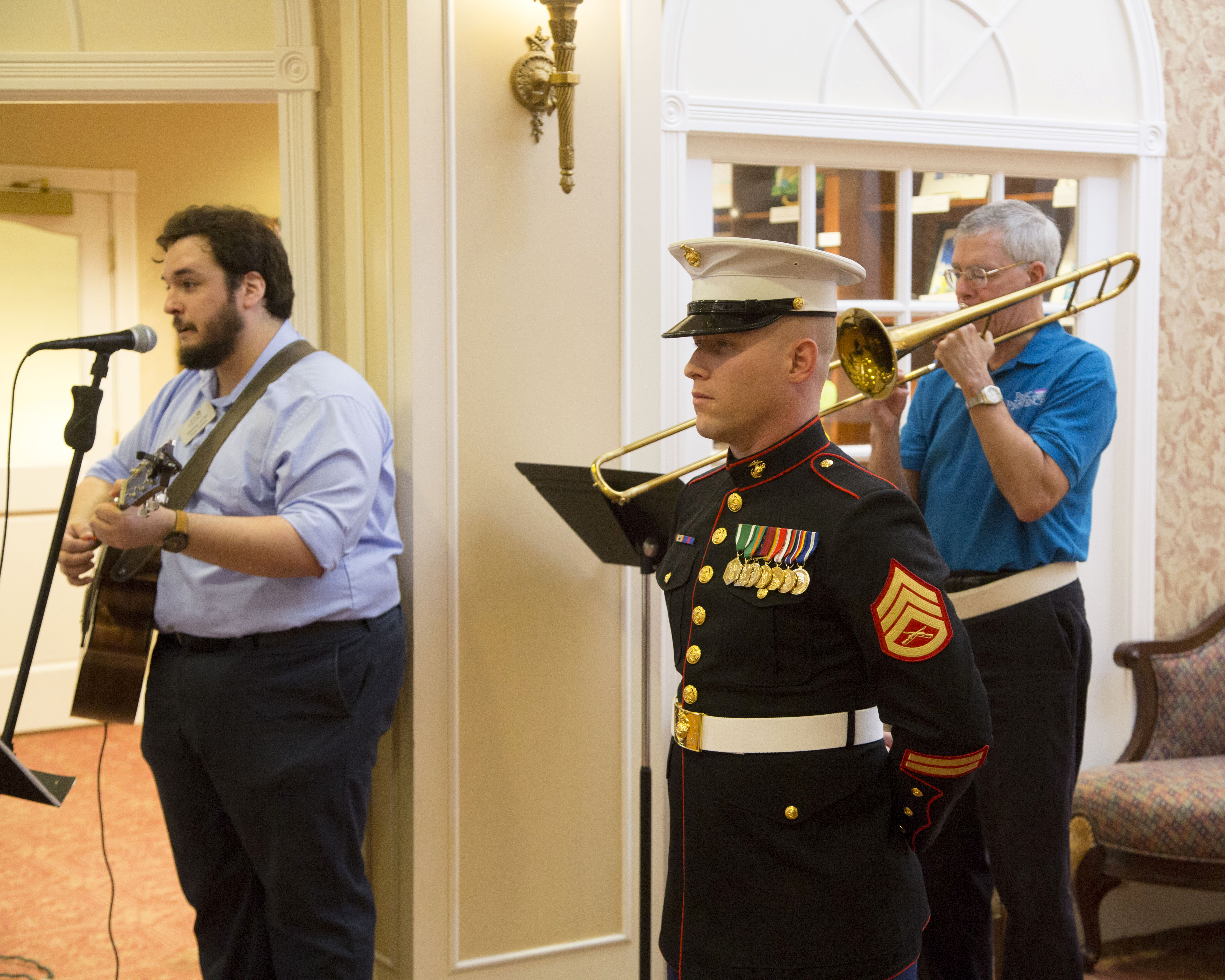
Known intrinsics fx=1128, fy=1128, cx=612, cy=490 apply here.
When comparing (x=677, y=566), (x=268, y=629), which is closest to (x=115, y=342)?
(x=268, y=629)

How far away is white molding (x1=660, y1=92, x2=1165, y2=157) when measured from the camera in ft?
8.73

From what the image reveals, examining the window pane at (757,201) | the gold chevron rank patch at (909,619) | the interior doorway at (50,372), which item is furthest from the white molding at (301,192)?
the interior doorway at (50,372)

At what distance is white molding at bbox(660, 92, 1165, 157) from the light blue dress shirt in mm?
1090

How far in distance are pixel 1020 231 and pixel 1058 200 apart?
116 centimetres

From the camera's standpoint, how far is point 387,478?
2180 millimetres

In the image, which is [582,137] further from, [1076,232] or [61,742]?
[61,742]

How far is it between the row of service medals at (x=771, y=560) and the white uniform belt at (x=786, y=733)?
152mm

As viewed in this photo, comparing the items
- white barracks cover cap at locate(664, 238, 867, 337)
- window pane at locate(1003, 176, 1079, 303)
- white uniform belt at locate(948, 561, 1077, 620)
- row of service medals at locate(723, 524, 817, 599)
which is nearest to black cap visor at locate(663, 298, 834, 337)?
white barracks cover cap at locate(664, 238, 867, 337)

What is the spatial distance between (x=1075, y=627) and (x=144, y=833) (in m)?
2.99

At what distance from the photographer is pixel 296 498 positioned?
194cm

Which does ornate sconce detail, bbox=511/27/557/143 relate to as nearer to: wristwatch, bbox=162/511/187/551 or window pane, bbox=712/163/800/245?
window pane, bbox=712/163/800/245

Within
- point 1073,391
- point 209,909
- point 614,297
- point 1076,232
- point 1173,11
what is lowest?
point 209,909

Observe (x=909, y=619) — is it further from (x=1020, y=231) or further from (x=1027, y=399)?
(x=1020, y=231)

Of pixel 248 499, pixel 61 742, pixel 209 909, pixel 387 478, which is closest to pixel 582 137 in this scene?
pixel 387 478
